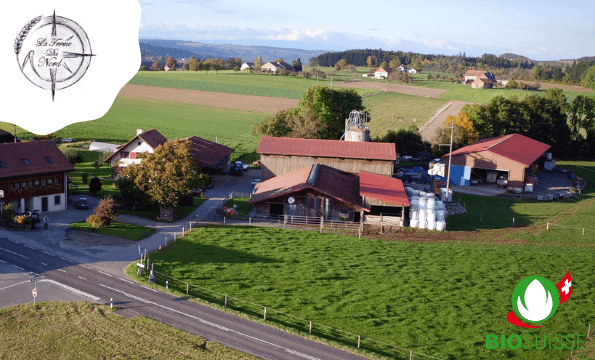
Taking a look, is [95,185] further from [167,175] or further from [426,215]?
[426,215]

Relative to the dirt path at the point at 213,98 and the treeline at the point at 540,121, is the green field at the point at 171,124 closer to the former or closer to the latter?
the dirt path at the point at 213,98

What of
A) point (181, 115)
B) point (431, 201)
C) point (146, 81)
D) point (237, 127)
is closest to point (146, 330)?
point (431, 201)

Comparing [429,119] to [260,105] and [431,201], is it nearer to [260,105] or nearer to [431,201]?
[260,105]

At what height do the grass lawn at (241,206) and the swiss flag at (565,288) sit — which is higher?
the grass lawn at (241,206)

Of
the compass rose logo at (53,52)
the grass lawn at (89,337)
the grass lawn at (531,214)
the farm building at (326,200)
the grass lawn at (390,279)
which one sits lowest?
the grass lawn at (89,337)

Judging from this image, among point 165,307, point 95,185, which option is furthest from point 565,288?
point 95,185

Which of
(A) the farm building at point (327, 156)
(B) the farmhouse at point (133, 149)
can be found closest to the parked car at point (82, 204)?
(B) the farmhouse at point (133, 149)
